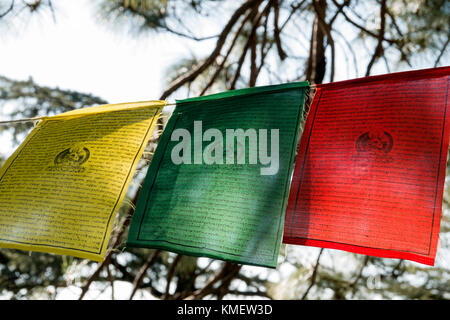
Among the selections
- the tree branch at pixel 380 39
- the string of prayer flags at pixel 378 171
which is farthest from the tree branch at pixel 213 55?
the string of prayer flags at pixel 378 171

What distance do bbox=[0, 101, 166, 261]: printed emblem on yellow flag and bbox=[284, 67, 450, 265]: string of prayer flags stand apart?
1.13 ft

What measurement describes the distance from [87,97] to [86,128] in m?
1.81

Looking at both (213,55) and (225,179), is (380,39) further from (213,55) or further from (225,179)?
(225,179)

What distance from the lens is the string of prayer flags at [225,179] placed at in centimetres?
67

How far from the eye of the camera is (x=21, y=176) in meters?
0.87

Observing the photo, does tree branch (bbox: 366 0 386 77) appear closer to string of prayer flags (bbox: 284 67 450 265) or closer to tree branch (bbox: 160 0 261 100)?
tree branch (bbox: 160 0 261 100)

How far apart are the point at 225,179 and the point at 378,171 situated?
0.27 metres

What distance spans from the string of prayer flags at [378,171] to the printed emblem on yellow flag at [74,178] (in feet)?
1.13

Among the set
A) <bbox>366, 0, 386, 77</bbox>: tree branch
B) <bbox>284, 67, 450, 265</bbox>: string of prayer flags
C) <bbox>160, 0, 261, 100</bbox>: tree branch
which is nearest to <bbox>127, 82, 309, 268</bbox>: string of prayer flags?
<bbox>284, 67, 450, 265</bbox>: string of prayer flags

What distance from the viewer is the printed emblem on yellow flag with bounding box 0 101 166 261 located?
73 cm

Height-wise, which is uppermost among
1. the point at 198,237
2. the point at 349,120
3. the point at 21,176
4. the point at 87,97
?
the point at 87,97
